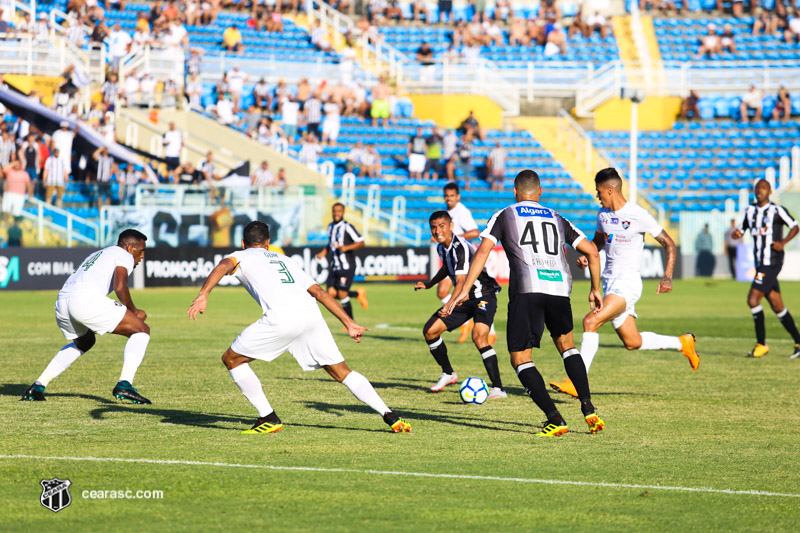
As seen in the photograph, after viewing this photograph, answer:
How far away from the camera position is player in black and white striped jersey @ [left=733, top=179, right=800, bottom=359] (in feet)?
51.9

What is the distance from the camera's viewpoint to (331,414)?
10.5 meters

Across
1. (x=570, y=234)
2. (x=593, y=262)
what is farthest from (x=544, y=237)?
(x=593, y=262)

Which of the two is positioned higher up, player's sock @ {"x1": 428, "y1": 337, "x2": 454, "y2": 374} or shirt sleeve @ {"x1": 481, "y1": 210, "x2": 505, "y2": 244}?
shirt sleeve @ {"x1": 481, "y1": 210, "x2": 505, "y2": 244}

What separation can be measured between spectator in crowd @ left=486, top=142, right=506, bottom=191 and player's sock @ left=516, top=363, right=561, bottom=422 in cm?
3037

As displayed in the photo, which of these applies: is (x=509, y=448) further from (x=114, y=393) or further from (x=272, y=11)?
(x=272, y=11)

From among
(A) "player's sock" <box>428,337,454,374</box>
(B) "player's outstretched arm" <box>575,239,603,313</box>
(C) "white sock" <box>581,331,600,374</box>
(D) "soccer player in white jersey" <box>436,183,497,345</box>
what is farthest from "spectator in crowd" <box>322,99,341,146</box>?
(B) "player's outstretched arm" <box>575,239,603,313</box>

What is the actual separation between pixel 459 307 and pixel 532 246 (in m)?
2.97

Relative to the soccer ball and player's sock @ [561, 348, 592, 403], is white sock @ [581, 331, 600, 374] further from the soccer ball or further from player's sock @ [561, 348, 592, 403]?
player's sock @ [561, 348, 592, 403]

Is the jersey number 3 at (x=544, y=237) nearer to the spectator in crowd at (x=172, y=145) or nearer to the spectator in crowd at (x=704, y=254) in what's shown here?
the spectator in crowd at (x=172, y=145)

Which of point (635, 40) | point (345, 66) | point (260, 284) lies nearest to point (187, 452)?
point (260, 284)

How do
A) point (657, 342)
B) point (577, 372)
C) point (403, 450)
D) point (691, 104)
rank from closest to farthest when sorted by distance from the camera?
1. point (403, 450)
2. point (577, 372)
3. point (657, 342)
4. point (691, 104)

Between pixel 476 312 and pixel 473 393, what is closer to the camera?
pixel 473 393

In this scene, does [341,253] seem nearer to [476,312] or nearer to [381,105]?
[476,312]

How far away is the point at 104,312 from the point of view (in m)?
10.8
